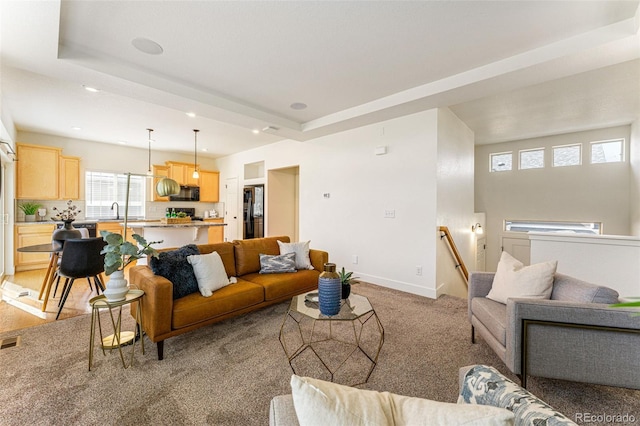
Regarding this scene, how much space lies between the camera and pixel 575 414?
165 cm

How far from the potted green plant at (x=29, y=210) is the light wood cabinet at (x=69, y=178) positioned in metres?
0.48

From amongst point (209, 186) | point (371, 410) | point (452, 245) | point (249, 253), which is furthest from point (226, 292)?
point (209, 186)

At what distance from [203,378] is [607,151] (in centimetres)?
780

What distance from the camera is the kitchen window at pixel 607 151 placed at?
5213 mm

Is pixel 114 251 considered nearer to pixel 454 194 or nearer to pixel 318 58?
pixel 318 58

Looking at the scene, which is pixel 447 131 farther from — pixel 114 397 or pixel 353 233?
pixel 114 397

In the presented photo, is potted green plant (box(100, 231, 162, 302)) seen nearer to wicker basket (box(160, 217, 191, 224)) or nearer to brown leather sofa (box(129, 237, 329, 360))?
brown leather sofa (box(129, 237, 329, 360))

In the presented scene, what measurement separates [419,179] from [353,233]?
1.45m

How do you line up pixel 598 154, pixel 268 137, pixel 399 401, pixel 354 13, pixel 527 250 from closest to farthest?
pixel 399 401
pixel 354 13
pixel 598 154
pixel 268 137
pixel 527 250

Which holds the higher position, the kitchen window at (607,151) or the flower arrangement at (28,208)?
the kitchen window at (607,151)

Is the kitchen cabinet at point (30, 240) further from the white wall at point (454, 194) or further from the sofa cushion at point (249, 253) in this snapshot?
the white wall at point (454, 194)

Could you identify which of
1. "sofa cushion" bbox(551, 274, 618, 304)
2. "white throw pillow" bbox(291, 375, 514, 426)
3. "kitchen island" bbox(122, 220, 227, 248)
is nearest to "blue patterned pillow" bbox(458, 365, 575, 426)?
Answer: "white throw pillow" bbox(291, 375, 514, 426)

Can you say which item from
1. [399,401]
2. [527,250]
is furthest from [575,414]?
[527,250]

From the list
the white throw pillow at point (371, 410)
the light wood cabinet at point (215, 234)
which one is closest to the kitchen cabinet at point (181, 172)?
the light wood cabinet at point (215, 234)
